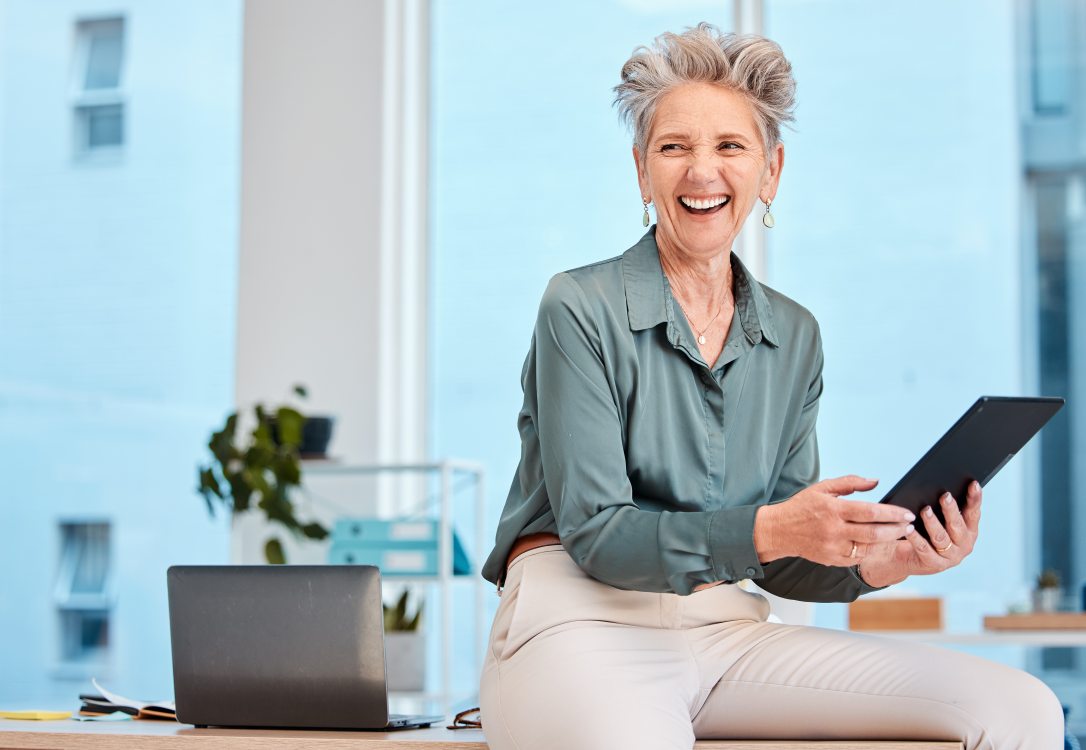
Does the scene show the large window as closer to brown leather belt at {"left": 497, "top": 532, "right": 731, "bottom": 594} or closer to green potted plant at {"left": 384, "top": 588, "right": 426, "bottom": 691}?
green potted plant at {"left": 384, "top": 588, "right": 426, "bottom": 691}

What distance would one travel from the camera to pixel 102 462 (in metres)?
4.73

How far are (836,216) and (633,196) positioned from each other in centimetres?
71

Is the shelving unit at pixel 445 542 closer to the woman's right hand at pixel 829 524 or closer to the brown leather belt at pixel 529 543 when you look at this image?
the brown leather belt at pixel 529 543

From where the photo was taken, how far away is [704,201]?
1.64 metres

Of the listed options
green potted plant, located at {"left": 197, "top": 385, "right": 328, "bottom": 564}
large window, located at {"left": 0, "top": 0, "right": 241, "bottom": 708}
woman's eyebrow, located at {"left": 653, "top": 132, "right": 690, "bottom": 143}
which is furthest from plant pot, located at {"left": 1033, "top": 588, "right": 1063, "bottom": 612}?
large window, located at {"left": 0, "top": 0, "right": 241, "bottom": 708}

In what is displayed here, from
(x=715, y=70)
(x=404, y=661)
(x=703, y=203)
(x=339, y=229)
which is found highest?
(x=339, y=229)

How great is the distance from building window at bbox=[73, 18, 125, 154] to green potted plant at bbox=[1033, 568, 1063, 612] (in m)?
3.58

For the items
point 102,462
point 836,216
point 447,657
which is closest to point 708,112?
point 447,657

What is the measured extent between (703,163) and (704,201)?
0.16ft

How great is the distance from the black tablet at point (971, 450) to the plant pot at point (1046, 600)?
2240 millimetres

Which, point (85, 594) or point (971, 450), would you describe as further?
point (85, 594)

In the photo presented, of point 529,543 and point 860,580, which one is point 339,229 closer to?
point 529,543

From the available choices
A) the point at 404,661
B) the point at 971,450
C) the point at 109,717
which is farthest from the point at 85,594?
the point at 971,450

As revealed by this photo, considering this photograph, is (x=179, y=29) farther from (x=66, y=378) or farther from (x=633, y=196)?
(x=633, y=196)
